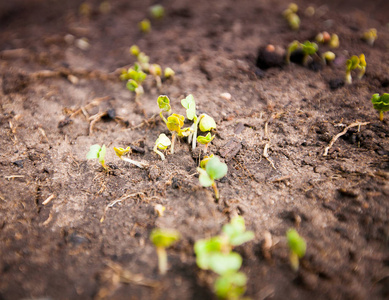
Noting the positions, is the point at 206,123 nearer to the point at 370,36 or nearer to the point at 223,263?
the point at 223,263

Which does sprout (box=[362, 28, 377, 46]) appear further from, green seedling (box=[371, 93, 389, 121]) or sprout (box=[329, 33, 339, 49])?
green seedling (box=[371, 93, 389, 121])

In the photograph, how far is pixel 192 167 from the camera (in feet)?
4.54

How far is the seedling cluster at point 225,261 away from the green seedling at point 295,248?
15 centimetres

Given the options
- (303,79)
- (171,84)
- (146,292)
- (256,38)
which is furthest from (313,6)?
(146,292)

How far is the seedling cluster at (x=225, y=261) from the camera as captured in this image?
0.84 metres

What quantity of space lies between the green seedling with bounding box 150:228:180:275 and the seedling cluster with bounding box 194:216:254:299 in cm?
9

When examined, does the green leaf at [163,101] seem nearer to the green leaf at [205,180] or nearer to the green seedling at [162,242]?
the green leaf at [205,180]

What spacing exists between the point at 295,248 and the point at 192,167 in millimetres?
635

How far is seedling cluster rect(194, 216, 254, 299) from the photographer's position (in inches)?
33.0

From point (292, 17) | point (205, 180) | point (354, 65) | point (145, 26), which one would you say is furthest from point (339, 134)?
point (145, 26)

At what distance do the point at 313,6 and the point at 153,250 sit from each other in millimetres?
2726

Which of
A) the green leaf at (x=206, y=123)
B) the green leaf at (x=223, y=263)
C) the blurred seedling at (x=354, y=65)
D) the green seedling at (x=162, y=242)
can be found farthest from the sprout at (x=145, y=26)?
the green leaf at (x=223, y=263)

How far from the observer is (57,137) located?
161 cm

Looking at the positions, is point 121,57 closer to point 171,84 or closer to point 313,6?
point 171,84
